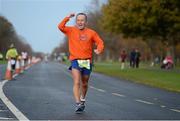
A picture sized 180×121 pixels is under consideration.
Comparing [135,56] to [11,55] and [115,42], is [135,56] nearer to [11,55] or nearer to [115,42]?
[11,55]

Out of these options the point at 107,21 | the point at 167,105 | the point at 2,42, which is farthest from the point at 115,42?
the point at 167,105

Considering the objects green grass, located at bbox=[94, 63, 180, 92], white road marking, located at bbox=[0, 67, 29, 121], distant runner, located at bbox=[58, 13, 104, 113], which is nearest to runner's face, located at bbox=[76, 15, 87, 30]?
distant runner, located at bbox=[58, 13, 104, 113]

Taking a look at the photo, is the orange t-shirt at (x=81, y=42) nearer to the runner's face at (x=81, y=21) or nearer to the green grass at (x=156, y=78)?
the runner's face at (x=81, y=21)

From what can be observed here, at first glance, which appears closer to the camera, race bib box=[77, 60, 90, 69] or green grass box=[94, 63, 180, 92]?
race bib box=[77, 60, 90, 69]

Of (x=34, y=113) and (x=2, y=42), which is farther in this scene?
(x=2, y=42)

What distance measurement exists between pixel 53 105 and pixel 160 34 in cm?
3270

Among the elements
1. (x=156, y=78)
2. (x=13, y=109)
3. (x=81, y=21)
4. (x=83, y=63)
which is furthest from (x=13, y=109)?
(x=156, y=78)

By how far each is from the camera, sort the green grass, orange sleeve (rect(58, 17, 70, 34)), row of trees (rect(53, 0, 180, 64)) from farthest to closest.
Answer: row of trees (rect(53, 0, 180, 64)), the green grass, orange sleeve (rect(58, 17, 70, 34))


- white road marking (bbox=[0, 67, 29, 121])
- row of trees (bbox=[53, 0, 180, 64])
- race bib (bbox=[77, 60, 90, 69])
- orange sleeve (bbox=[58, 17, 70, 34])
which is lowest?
white road marking (bbox=[0, 67, 29, 121])

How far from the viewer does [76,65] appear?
12.2 meters

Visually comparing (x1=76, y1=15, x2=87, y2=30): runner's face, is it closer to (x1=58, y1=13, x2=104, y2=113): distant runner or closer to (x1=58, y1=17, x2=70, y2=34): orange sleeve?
(x1=58, y1=13, x2=104, y2=113): distant runner

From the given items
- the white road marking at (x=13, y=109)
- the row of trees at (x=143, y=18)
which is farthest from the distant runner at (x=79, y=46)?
the row of trees at (x=143, y=18)

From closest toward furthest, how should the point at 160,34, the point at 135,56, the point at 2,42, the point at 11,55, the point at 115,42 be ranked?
the point at 11,55, the point at 160,34, the point at 135,56, the point at 115,42, the point at 2,42

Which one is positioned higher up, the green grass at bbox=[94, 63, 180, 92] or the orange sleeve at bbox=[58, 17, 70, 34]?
the orange sleeve at bbox=[58, 17, 70, 34]
